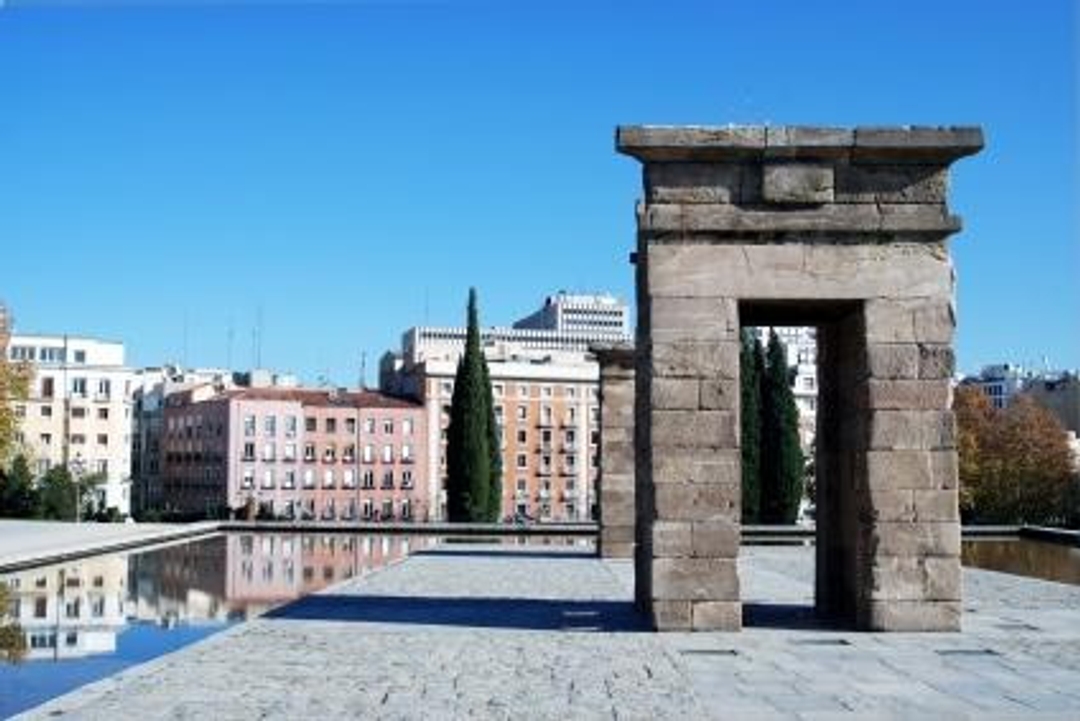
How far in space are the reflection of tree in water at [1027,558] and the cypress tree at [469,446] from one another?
2250 centimetres

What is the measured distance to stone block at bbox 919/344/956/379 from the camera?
56.6 feet

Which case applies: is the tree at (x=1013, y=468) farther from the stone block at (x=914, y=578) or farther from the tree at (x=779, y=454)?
the stone block at (x=914, y=578)

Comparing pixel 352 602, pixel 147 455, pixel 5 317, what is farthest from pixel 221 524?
pixel 147 455

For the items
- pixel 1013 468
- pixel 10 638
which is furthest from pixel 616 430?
pixel 1013 468

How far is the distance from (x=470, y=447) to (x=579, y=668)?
49.6 meters

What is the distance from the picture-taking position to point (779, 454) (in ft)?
179

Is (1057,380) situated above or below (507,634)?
above

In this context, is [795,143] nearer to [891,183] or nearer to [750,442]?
[891,183]

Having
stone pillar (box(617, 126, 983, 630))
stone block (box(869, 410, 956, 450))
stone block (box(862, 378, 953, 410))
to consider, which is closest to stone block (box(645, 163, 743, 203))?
stone pillar (box(617, 126, 983, 630))

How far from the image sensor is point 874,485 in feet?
56.3

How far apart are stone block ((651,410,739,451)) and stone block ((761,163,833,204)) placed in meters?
2.75

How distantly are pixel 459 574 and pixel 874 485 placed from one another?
13044 millimetres

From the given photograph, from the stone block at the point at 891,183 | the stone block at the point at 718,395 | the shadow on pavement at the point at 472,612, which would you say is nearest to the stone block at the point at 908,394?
the stone block at the point at 718,395

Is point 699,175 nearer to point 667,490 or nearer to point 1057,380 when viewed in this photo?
point 667,490
